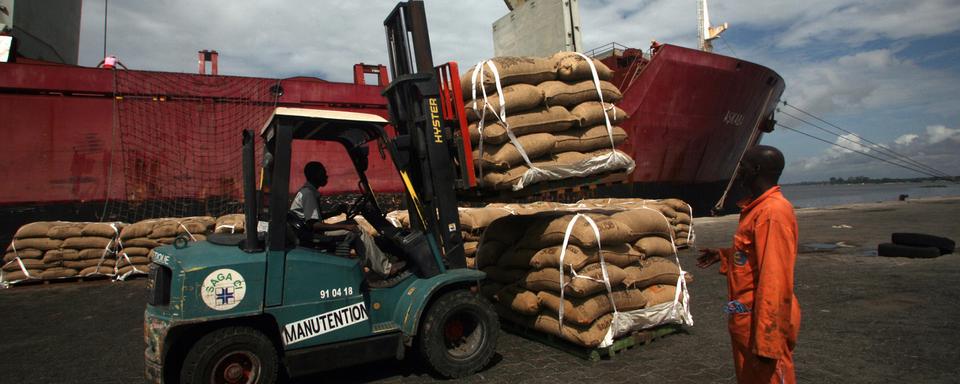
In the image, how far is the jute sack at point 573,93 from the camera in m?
5.06

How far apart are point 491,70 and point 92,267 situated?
9.51 m

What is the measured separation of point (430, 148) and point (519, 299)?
1.78m

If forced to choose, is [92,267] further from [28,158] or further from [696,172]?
[696,172]

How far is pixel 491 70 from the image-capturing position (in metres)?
4.85

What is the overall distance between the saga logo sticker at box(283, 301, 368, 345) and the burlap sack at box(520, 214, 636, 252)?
1.83 m

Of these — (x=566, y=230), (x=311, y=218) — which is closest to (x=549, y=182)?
(x=566, y=230)

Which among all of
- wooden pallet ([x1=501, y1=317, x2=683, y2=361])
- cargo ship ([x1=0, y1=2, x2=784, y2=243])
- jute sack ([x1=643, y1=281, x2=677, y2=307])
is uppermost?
cargo ship ([x1=0, y1=2, x2=784, y2=243])

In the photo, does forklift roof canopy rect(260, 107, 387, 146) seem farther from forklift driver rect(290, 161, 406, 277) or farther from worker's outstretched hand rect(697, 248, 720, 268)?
worker's outstretched hand rect(697, 248, 720, 268)

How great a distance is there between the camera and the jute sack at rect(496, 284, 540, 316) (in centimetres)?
478

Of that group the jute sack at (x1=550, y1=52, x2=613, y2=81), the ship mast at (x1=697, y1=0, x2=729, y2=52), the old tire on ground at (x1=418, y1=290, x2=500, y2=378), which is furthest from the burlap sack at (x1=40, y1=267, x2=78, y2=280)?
the ship mast at (x1=697, y1=0, x2=729, y2=52)

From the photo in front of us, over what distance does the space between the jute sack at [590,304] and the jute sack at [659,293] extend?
0.09m

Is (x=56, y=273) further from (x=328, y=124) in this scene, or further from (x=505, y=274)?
(x=505, y=274)

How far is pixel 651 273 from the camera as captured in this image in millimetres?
4891

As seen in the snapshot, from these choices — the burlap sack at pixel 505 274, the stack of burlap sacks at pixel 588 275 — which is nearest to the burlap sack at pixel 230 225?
the burlap sack at pixel 505 274
